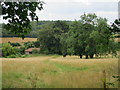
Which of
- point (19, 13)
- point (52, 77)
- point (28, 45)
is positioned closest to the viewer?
point (19, 13)

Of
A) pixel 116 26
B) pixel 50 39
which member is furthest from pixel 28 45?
pixel 116 26

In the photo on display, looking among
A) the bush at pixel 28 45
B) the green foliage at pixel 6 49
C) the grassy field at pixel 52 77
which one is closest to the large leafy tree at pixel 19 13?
the grassy field at pixel 52 77

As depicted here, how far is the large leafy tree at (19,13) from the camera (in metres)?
7.68

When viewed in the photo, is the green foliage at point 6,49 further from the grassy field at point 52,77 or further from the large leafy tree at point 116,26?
the large leafy tree at point 116,26

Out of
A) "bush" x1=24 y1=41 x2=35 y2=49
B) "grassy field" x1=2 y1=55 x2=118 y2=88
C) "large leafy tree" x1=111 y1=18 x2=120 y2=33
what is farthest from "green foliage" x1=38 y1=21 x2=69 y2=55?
"large leafy tree" x1=111 y1=18 x2=120 y2=33

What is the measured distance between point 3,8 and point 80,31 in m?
44.4

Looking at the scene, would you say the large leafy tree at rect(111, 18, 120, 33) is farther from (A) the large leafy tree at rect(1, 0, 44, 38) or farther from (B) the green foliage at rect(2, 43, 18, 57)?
(B) the green foliage at rect(2, 43, 18, 57)

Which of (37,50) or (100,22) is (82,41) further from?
(37,50)

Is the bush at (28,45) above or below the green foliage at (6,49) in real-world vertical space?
below

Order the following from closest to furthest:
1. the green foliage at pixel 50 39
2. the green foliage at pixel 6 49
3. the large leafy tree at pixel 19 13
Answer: the large leafy tree at pixel 19 13 → the green foliage at pixel 6 49 → the green foliage at pixel 50 39

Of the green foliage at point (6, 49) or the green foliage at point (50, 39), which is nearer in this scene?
the green foliage at point (6, 49)

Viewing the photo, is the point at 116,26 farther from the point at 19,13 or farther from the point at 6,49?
the point at 6,49

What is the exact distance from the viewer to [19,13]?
7.69m

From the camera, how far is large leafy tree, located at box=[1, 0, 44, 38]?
25.2ft
